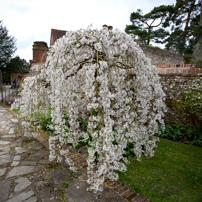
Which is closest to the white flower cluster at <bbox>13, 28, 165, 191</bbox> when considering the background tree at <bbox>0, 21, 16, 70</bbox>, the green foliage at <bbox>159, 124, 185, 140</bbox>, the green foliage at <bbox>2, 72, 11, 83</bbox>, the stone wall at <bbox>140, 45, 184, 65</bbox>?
the green foliage at <bbox>159, 124, 185, 140</bbox>

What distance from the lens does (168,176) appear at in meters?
2.30

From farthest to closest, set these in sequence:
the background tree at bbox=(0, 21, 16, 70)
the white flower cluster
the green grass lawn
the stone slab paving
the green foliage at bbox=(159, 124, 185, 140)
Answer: the background tree at bbox=(0, 21, 16, 70) < the green foliage at bbox=(159, 124, 185, 140) < the green grass lawn < the stone slab paving < the white flower cluster

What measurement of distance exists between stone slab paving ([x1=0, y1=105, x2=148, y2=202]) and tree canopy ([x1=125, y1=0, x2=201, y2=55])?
49.7 feet

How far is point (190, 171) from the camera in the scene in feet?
8.19

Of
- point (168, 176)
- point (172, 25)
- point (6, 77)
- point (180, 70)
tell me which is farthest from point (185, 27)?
point (6, 77)

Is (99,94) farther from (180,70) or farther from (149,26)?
(149,26)

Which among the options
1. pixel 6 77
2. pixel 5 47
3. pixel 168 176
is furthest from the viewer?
pixel 5 47

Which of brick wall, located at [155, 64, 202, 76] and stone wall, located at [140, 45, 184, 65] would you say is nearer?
brick wall, located at [155, 64, 202, 76]

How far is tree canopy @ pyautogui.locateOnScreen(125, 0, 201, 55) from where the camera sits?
1397cm

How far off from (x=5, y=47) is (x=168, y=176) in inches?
961

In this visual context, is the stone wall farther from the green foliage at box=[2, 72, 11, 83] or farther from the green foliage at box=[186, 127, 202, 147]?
the green foliage at box=[2, 72, 11, 83]

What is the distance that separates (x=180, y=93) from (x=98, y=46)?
363cm

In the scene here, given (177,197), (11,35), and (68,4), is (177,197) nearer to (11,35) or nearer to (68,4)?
(68,4)

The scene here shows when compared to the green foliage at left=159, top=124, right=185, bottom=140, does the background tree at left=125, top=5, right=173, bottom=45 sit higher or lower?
higher
